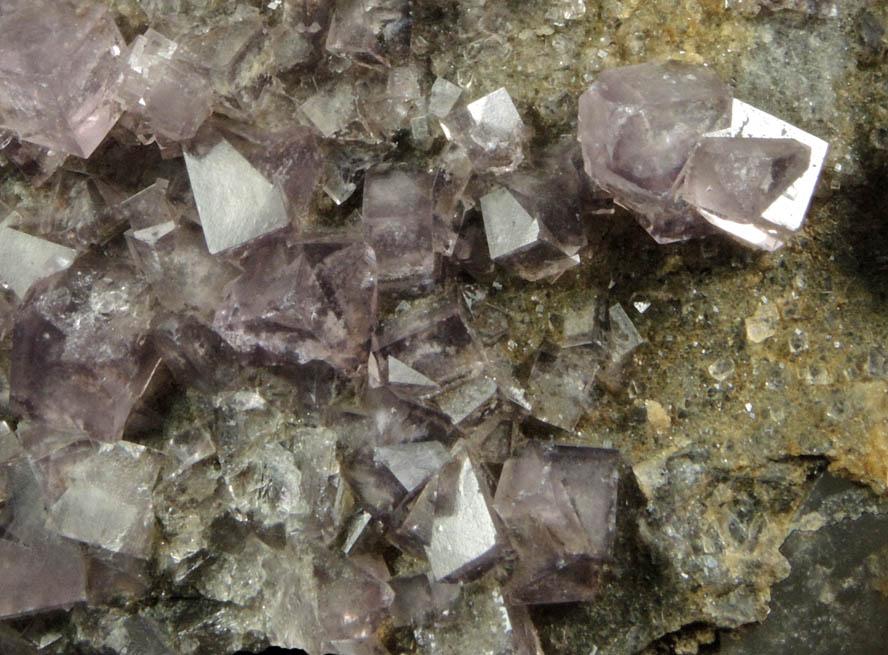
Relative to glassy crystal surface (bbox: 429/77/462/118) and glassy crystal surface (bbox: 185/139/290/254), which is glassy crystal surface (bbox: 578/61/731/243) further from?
glassy crystal surface (bbox: 185/139/290/254)

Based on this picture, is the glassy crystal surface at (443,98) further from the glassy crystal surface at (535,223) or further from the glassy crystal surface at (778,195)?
the glassy crystal surface at (778,195)

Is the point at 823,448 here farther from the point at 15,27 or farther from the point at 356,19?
the point at 15,27

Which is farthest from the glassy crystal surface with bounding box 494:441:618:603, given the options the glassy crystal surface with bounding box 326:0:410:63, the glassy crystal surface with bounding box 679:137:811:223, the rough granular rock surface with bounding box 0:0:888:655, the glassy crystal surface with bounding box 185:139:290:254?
the glassy crystal surface with bounding box 326:0:410:63

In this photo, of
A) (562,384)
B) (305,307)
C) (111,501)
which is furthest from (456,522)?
(111,501)

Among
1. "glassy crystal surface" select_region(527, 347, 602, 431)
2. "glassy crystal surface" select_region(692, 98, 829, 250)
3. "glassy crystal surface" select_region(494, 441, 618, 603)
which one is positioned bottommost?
"glassy crystal surface" select_region(494, 441, 618, 603)

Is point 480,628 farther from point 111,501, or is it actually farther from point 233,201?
point 233,201

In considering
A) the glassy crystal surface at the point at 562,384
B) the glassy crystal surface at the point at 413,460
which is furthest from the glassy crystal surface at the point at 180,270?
the glassy crystal surface at the point at 562,384

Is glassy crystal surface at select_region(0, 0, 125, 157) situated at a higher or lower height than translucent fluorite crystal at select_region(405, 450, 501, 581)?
higher

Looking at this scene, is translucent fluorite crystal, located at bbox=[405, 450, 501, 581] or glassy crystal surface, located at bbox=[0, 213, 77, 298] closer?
translucent fluorite crystal, located at bbox=[405, 450, 501, 581]
